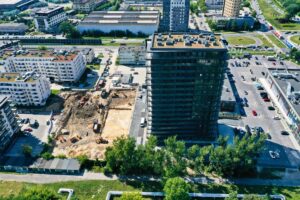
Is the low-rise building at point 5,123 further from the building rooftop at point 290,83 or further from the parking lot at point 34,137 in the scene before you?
the building rooftop at point 290,83

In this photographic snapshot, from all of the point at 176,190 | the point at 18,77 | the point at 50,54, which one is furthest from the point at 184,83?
the point at 50,54

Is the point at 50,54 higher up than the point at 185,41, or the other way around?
the point at 185,41

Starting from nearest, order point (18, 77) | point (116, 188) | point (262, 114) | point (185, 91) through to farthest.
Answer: point (116, 188) < point (185, 91) < point (262, 114) < point (18, 77)

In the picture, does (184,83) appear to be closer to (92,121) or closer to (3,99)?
(92,121)

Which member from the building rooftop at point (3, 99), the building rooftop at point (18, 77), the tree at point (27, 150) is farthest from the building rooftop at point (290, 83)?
the building rooftop at point (3, 99)

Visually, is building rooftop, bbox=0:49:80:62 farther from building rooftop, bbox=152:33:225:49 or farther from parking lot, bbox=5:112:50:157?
building rooftop, bbox=152:33:225:49

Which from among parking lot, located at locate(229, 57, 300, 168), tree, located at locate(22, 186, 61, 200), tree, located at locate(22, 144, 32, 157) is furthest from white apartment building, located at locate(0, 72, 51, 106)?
parking lot, located at locate(229, 57, 300, 168)
